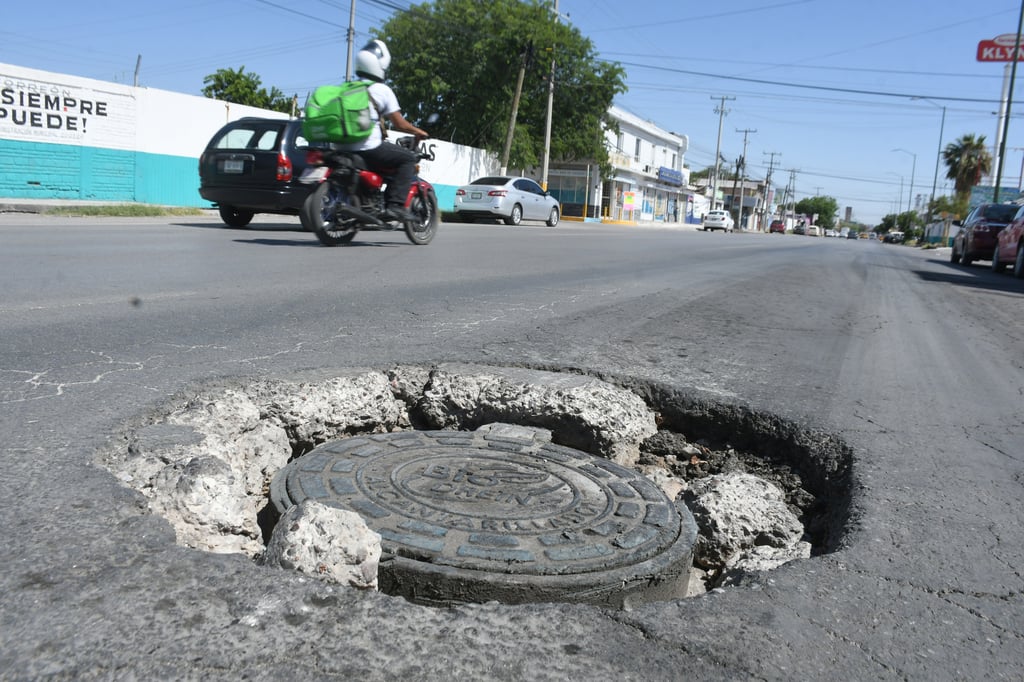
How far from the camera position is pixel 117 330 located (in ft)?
12.2

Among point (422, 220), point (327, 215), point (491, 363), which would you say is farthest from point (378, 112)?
point (491, 363)

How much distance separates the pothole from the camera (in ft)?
5.72

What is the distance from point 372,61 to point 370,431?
18.5 feet

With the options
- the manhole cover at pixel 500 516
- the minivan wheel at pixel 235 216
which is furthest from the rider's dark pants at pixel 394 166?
the manhole cover at pixel 500 516

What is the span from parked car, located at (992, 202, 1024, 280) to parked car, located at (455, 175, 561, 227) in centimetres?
1212

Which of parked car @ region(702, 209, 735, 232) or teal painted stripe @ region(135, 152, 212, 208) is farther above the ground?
parked car @ region(702, 209, 735, 232)

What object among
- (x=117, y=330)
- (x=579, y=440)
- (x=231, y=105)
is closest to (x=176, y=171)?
(x=231, y=105)

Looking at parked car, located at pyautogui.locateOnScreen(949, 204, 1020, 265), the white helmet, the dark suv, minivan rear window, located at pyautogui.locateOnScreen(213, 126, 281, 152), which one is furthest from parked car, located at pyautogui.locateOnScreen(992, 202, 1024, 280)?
minivan rear window, located at pyautogui.locateOnScreen(213, 126, 281, 152)

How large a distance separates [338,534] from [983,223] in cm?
1978

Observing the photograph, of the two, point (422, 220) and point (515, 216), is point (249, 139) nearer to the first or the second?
point (422, 220)

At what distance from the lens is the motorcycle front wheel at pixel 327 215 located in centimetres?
806

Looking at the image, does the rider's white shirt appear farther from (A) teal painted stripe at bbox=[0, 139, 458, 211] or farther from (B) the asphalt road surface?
(A) teal painted stripe at bbox=[0, 139, 458, 211]

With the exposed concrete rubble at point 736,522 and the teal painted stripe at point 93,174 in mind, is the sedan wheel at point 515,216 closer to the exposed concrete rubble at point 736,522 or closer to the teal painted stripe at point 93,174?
the teal painted stripe at point 93,174

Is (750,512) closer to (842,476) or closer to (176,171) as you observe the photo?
(842,476)
